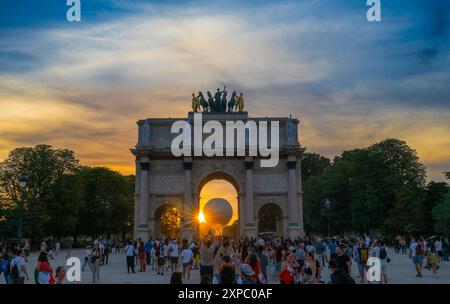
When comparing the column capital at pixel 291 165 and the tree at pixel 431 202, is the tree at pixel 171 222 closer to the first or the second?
the column capital at pixel 291 165

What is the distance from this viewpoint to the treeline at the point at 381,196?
166ft

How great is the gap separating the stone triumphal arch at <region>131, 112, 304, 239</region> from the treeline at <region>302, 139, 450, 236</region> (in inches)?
200

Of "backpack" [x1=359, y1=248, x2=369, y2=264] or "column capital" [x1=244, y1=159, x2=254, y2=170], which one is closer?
"backpack" [x1=359, y1=248, x2=369, y2=264]

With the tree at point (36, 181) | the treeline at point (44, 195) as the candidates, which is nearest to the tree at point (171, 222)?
the treeline at point (44, 195)

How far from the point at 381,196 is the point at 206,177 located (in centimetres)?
2180

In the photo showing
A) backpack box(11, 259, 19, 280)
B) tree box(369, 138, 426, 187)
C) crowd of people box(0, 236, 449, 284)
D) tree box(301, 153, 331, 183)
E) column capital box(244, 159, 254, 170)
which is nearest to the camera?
crowd of people box(0, 236, 449, 284)

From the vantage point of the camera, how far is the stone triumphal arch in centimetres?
4644

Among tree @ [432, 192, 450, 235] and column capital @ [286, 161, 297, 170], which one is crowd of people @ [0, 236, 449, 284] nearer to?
tree @ [432, 192, 450, 235]

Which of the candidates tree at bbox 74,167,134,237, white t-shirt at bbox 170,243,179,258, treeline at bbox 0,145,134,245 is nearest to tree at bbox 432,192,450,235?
white t-shirt at bbox 170,243,179,258

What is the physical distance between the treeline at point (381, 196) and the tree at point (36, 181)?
30486 millimetres

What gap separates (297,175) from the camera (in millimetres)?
47844

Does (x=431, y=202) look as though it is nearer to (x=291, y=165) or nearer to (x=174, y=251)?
(x=291, y=165)
